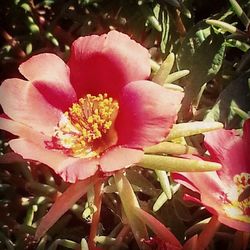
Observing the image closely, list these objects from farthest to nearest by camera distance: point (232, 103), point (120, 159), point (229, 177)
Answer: point (232, 103) < point (229, 177) < point (120, 159)

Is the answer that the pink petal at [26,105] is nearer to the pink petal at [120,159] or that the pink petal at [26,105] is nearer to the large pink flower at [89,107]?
the large pink flower at [89,107]

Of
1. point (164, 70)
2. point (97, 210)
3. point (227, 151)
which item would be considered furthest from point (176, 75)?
point (97, 210)

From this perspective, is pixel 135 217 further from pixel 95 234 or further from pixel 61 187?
pixel 61 187

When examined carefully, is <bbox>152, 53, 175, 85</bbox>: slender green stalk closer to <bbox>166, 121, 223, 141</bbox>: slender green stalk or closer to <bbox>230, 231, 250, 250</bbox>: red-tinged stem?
<bbox>166, 121, 223, 141</bbox>: slender green stalk

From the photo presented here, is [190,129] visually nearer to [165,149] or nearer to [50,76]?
[165,149]

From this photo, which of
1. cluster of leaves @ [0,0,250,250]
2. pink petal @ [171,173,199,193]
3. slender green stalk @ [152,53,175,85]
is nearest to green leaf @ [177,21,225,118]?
cluster of leaves @ [0,0,250,250]

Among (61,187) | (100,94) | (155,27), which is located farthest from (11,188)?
(155,27)
